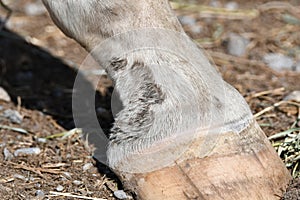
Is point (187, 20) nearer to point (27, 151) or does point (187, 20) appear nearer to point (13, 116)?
point (13, 116)

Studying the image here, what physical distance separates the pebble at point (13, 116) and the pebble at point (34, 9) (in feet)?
3.95

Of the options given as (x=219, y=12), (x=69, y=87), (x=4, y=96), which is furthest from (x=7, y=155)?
(x=219, y=12)

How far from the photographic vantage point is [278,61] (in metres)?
3.28

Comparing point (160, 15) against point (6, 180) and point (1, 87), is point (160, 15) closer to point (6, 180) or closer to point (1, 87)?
point (6, 180)

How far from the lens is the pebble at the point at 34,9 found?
3760 millimetres

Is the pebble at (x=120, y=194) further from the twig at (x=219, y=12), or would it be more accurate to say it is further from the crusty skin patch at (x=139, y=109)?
the twig at (x=219, y=12)

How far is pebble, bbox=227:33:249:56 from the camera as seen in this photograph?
11.0ft

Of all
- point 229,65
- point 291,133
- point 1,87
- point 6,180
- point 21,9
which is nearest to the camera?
point 6,180

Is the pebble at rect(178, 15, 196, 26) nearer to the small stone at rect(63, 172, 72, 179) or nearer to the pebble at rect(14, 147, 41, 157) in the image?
the pebble at rect(14, 147, 41, 157)

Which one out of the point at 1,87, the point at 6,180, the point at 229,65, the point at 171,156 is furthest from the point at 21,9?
the point at 171,156

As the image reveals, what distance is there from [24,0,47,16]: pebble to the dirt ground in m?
0.02

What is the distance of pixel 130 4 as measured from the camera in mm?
1965

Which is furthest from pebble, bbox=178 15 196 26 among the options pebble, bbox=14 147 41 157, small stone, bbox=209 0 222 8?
pebble, bbox=14 147 41 157

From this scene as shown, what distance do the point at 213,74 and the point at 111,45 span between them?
34cm
